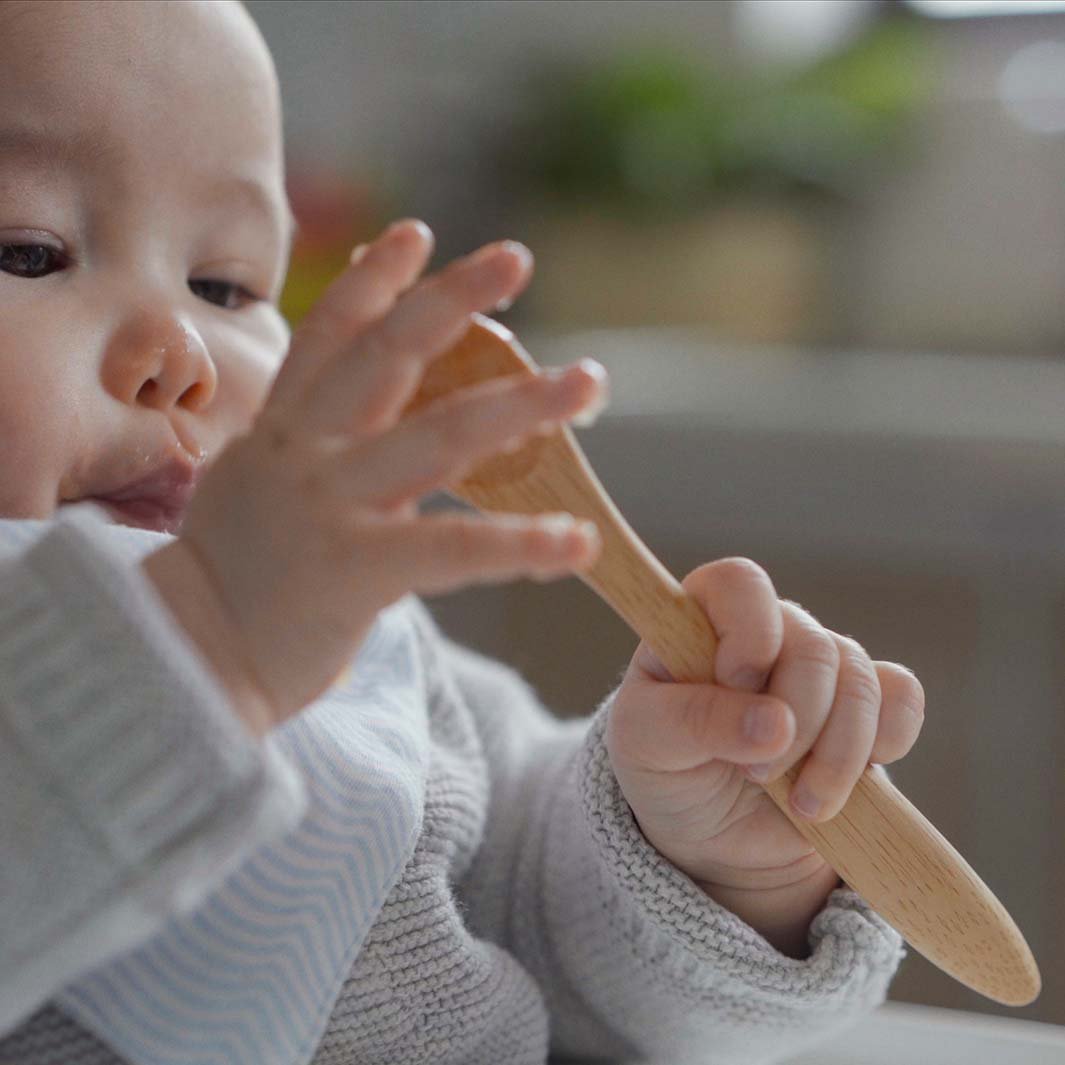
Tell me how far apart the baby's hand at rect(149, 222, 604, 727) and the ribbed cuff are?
17cm

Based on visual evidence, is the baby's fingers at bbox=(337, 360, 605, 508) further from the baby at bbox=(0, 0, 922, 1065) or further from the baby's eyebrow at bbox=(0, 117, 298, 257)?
the baby's eyebrow at bbox=(0, 117, 298, 257)

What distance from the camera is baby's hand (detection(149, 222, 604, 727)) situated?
0.32 metres

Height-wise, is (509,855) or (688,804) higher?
(688,804)

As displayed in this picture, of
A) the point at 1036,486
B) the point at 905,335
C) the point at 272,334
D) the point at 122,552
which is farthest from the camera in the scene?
the point at 905,335

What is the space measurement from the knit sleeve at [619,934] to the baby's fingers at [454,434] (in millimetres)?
182

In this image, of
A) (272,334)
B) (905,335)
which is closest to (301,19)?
(905,335)

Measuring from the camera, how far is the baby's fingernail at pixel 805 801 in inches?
15.8

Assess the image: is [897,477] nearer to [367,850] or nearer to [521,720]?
[521,720]

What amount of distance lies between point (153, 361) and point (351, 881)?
0.58 ft

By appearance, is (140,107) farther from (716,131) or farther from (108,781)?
(716,131)

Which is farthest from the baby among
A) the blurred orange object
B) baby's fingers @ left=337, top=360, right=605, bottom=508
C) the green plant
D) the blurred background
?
the green plant

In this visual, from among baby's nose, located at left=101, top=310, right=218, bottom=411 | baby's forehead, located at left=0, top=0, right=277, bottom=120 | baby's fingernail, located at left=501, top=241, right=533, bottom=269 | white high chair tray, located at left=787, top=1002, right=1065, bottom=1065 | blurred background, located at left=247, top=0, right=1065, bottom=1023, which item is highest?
baby's fingernail, located at left=501, top=241, right=533, bottom=269

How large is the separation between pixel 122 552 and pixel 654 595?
0.15 m

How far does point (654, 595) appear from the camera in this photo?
1.32 ft
